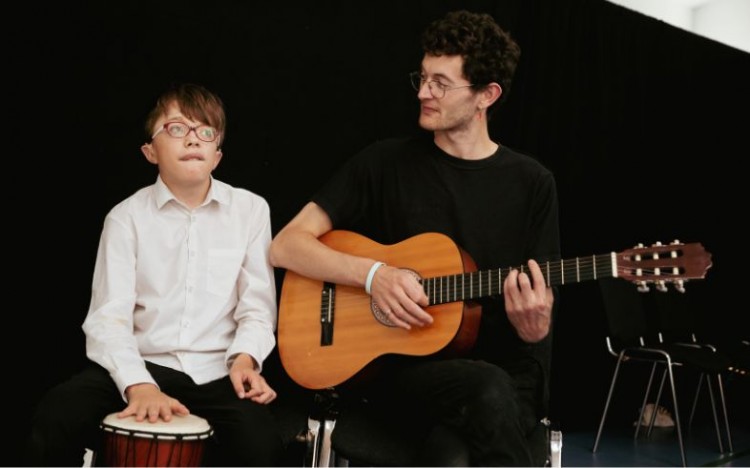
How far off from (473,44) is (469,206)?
58 centimetres

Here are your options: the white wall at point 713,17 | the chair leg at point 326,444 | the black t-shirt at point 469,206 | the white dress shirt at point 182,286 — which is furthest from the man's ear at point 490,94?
the white wall at point 713,17

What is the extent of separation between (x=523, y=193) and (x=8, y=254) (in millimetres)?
2046

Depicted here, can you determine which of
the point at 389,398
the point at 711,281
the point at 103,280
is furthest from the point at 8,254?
the point at 711,281

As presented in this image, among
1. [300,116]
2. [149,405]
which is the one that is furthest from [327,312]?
[300,116]

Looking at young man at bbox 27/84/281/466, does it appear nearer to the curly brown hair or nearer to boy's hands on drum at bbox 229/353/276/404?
boy's hands on drum at bbox 229/353/276/404

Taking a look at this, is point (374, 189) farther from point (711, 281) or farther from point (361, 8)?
point (711, 281)

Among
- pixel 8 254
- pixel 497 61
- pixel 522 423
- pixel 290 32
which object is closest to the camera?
pixel 522 423

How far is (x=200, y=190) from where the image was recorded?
7.94ft

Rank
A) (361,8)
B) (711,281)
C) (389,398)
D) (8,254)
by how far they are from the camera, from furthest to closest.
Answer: (711,281)
(361,8)
(8,254)
(389,398)

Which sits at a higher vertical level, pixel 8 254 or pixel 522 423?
pixel 8 254

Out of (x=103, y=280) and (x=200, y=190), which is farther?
(x=200, y=190)

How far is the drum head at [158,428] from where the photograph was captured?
1854 mm

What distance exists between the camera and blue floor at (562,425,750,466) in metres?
4.54

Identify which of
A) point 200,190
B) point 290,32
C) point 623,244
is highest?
point 290,32
